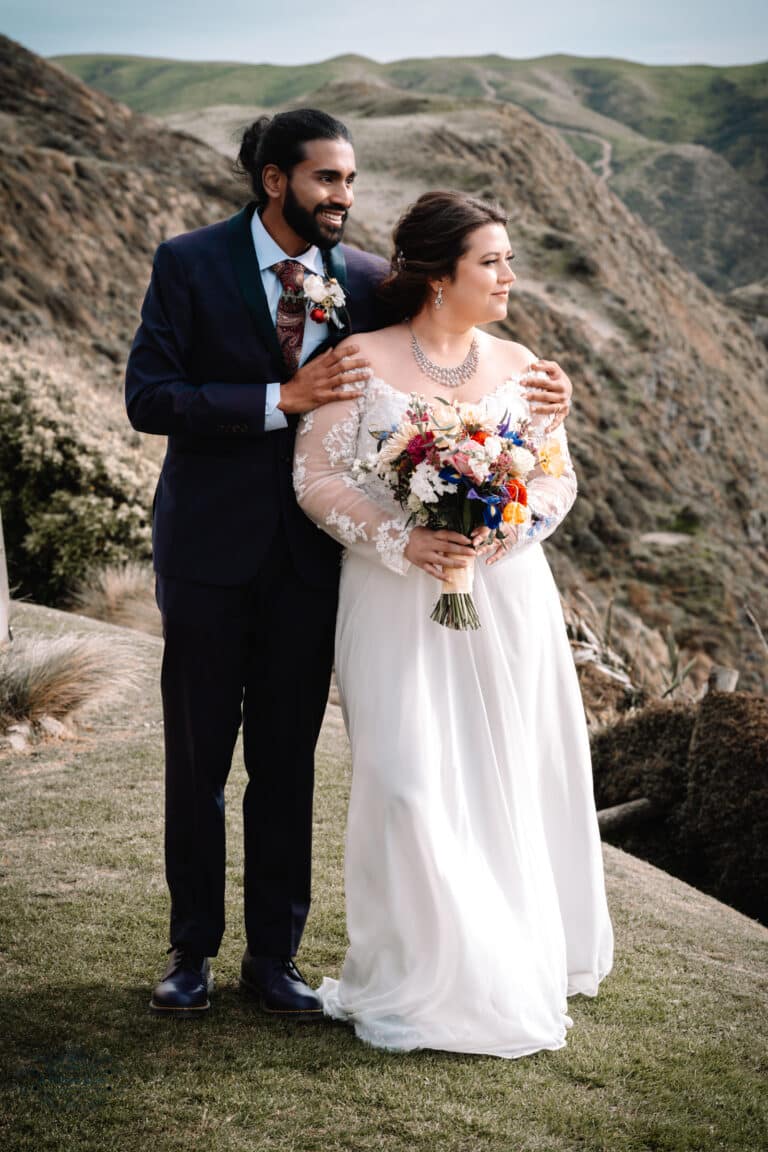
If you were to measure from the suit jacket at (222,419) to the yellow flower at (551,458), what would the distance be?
728 millimetres

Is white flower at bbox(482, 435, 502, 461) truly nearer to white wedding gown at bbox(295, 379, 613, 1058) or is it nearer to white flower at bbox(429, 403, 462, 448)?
white flower at bbox(429, 403, 462, 448)

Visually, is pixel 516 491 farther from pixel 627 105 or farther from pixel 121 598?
pixel 627 105

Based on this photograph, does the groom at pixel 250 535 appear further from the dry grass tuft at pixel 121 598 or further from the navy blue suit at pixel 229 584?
the dry grass tuft at pixel 121 598

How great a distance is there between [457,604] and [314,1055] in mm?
1264

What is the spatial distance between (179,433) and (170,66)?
4977 inches

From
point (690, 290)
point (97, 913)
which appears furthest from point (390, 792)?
point (690, 290)

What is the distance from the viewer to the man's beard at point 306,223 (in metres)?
3.17

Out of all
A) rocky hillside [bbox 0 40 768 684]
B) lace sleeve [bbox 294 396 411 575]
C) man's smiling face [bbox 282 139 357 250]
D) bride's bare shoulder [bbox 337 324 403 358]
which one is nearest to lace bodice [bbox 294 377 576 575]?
lace sleeve [bbox 294 396 411 575]

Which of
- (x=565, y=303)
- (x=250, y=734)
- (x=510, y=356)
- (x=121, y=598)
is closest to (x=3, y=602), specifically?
(x=121, y=598)

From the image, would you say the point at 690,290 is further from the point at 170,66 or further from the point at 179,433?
the point at 170,66

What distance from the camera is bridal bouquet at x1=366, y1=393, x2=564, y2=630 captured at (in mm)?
3033

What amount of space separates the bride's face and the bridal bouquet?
37 centimetres

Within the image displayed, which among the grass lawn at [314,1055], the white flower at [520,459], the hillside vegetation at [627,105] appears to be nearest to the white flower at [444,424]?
the white flower at [520,459]

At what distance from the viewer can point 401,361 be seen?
3410 millimetres
